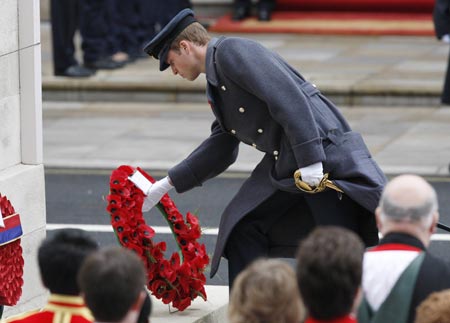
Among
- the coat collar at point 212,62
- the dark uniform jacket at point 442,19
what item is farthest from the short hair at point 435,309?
the dark uniform jacket at point 442,19

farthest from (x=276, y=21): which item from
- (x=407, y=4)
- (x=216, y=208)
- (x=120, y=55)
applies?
(x=216, y=208)

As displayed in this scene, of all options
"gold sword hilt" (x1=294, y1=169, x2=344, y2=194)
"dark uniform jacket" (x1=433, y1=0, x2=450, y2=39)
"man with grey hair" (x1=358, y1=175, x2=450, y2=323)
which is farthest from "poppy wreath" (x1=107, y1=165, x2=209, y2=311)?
"dark uniform jacket" (x1=433, y1=0, x2=450, y2=39)

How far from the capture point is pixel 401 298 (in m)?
4.55

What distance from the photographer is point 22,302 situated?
700 cm

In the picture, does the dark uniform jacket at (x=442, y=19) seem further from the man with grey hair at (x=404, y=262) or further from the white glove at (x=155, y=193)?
the man with grey hair at (x=404, y=262)

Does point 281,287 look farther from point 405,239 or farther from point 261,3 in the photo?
point 261,3

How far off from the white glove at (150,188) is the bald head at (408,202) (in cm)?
232

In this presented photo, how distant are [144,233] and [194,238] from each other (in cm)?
31

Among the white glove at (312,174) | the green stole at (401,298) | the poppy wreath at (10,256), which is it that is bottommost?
the poppy wreath at (10,256)

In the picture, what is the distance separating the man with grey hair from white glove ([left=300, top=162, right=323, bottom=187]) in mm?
1496

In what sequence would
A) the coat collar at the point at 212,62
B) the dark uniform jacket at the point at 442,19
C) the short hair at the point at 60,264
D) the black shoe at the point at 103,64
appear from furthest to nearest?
the black shoe at the point at 103,64, the dark uniform jacket at the point at 442,19, the coat collar at the point at 212,62, the short hair at the point at 60,264

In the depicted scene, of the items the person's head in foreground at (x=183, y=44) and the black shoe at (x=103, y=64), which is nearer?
the person's head in foreground at (x=183, y=44)

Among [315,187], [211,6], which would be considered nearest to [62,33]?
[211,6]

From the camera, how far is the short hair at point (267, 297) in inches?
152
